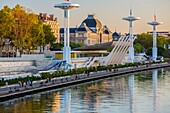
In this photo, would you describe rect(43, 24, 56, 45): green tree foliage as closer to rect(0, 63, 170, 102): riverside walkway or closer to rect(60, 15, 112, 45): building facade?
rect(0, 63, 170, 102): riverside walkway

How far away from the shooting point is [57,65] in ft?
227

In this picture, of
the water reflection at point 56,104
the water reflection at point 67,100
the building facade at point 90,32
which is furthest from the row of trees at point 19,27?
the building facade at point 90,32

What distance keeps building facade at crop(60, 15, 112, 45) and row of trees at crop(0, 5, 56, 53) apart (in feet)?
224

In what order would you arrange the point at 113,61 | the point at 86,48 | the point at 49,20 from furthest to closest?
the point at 49,20 < the point at 86,48 < the point at 113,61

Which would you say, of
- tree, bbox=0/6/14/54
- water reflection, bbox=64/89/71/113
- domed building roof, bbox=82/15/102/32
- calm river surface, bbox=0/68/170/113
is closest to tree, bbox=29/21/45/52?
tree, bbox=0/6/14/54

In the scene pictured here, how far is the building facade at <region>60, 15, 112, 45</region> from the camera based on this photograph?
6132 inches

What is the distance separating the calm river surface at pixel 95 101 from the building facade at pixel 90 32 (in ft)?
339

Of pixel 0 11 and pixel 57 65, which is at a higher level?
pixel 0 11

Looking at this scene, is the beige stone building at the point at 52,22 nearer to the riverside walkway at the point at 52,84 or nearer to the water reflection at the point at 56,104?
the riverside walkway at the point at 52,84

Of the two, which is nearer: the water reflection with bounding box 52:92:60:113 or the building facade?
the water reflection with bounding box 52:92:60:113

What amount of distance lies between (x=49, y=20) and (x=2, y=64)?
231 feet

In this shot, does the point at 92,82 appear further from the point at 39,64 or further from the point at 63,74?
the point at 39,64

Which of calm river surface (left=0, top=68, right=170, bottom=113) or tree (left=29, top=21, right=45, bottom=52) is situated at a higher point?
→ tree (left=29, top=21, right=45, bottom=52)

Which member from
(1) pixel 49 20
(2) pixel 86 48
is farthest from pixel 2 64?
(1) pixel 49 20
